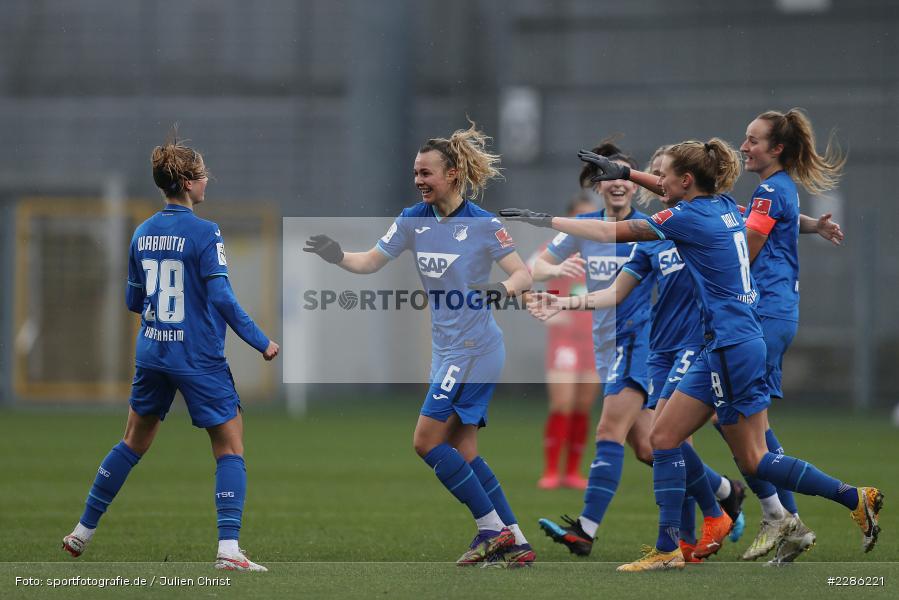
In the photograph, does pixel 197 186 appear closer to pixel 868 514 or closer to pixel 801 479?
pixel 801 479

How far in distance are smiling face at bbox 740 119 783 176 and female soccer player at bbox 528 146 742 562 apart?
0.43 m

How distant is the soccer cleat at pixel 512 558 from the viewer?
243 inches

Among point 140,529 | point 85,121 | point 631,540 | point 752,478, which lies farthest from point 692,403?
point 85,121

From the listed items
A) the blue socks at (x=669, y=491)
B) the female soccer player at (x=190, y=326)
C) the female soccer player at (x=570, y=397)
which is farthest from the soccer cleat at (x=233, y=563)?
the female soccer player at (x=570, y=397)

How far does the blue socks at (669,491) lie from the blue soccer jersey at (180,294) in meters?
1.93

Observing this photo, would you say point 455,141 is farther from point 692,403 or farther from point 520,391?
point 520,391

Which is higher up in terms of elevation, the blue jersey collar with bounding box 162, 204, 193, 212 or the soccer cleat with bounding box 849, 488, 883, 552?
the blue jersey collar with bounding box 162, 204, 193, 212

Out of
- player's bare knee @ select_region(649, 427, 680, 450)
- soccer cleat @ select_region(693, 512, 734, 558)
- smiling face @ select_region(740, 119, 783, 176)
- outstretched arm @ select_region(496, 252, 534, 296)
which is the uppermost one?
smiling face @ select_region(740, 119, 783, 176)

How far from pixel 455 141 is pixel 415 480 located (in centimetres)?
470

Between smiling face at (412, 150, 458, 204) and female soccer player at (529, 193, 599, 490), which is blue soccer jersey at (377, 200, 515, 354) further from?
female soccer player at (529, 193, 599, 490)

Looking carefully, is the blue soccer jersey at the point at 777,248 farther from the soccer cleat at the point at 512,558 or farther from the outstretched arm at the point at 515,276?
the soccer cleat at the point at 512,558

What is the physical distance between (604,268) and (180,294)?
8.68 feet

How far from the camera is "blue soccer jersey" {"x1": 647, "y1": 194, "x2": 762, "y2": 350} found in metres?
5.85

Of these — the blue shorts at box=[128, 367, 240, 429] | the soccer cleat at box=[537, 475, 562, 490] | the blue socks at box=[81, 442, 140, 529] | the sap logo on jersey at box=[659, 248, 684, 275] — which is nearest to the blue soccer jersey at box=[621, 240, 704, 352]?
the sap logo on jersey at box=[659, 248, 684, 275]
